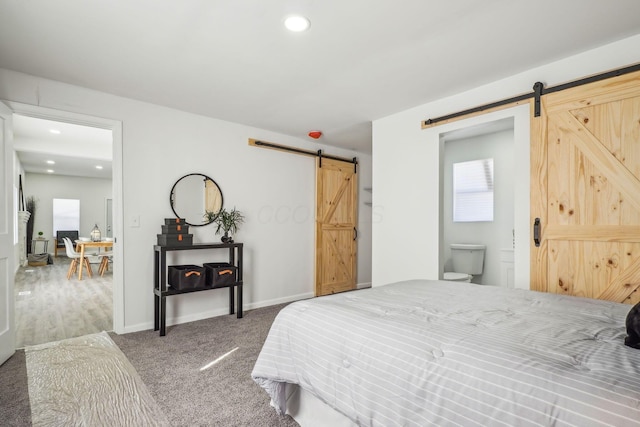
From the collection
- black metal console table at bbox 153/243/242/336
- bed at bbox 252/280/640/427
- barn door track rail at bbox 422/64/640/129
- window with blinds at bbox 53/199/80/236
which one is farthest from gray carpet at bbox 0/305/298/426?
window with blinds at bbox 53/199/80/236

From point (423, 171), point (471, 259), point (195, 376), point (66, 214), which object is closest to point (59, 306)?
point (195, 376)

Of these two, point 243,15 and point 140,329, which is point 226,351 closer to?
point 140,329

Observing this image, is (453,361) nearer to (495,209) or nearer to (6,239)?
(6,239)

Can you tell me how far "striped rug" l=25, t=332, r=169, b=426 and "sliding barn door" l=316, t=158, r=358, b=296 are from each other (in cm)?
291

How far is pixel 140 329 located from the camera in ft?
11.4

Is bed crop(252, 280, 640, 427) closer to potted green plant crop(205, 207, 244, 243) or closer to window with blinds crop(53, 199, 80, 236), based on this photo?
potted green plant crop(205, 207, 244, 243)

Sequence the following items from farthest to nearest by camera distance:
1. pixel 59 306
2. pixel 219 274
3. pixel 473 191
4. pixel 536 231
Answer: pixel 473 191 → pixel 59 306 → pixel 219 274 → pixel 536 231

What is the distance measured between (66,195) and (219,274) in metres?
9.33

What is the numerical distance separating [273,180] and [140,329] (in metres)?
2.31

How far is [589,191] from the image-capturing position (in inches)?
96.1

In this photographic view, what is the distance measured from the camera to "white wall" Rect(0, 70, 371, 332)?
3354mm

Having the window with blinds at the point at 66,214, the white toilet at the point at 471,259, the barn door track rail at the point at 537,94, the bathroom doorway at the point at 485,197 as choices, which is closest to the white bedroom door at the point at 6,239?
the barn door track rail at the point at 537,94

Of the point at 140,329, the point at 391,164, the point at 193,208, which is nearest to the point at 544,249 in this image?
the point at 391,164

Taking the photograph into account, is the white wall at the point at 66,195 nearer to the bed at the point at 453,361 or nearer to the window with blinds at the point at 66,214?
the window with blinds at the point at 66,214
